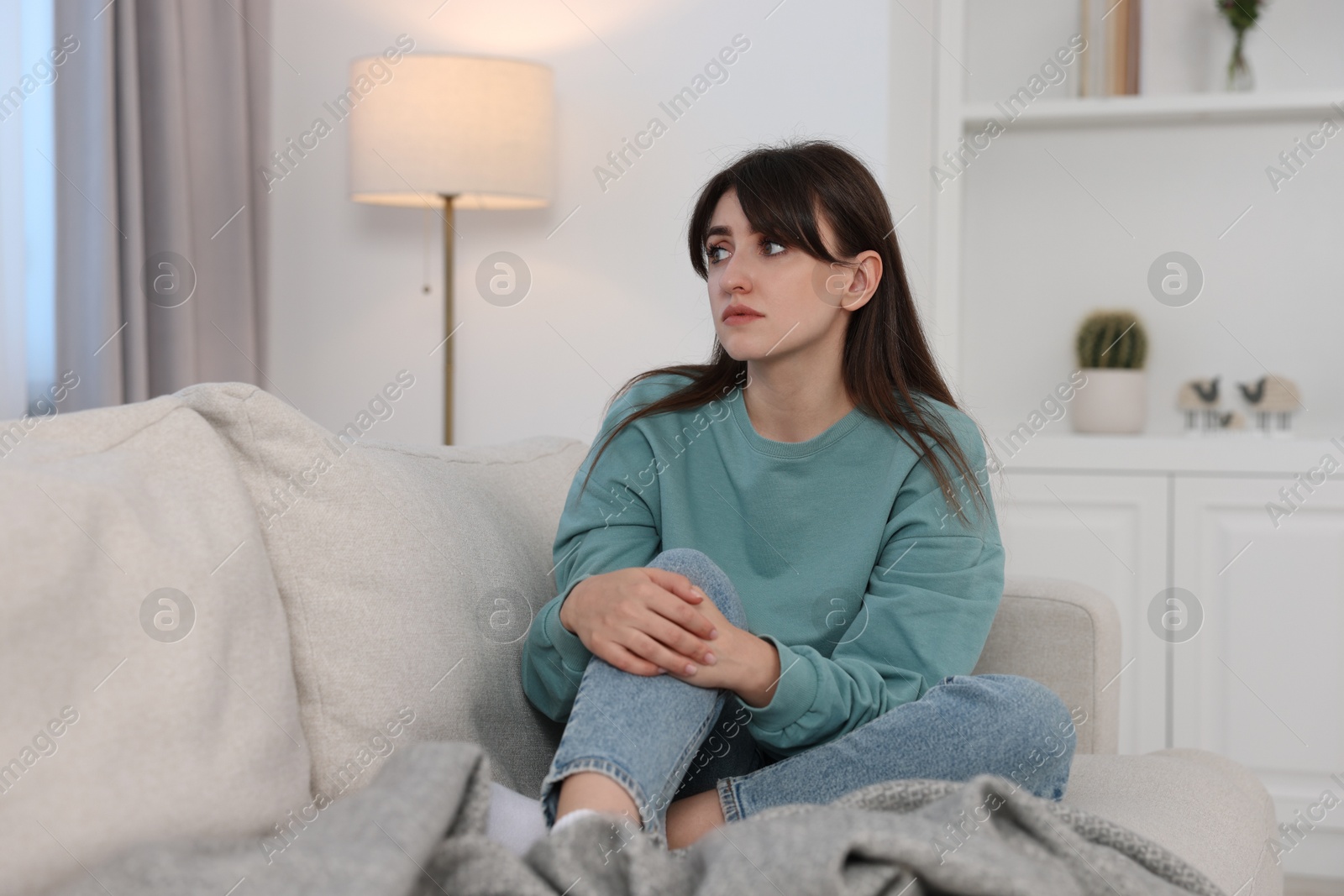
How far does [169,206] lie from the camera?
7.34 feet

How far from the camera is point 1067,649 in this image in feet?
4.48

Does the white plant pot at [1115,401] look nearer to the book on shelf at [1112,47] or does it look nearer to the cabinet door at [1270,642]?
the cabinet door at [1270,642]

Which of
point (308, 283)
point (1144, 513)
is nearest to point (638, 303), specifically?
point (308, 283)

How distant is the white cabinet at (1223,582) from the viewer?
7.30 ft

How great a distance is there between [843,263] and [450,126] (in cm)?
108

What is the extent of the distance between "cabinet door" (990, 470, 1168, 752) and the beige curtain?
5.29ft

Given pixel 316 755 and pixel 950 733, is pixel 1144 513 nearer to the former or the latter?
pixel 950 733

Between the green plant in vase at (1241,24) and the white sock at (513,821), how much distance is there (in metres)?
2.32

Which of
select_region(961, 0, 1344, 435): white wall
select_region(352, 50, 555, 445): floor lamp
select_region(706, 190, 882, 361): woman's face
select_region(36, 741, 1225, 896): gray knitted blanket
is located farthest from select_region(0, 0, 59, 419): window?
select_region(961, 0, 1344, 435): white wall

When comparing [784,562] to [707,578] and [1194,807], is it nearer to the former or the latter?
[707,578]

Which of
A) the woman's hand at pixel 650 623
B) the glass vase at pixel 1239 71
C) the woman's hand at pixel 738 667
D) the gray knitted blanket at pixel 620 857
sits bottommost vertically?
the gray knitted blanket at pixel 620 857

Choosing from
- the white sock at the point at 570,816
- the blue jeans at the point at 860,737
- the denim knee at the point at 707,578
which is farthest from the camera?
the denim knee at the point at 707,578

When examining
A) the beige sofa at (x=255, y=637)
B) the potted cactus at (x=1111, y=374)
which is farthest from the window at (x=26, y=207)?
the potted cactus at (x=1111, y=374)

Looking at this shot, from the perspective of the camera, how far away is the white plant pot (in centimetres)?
248
